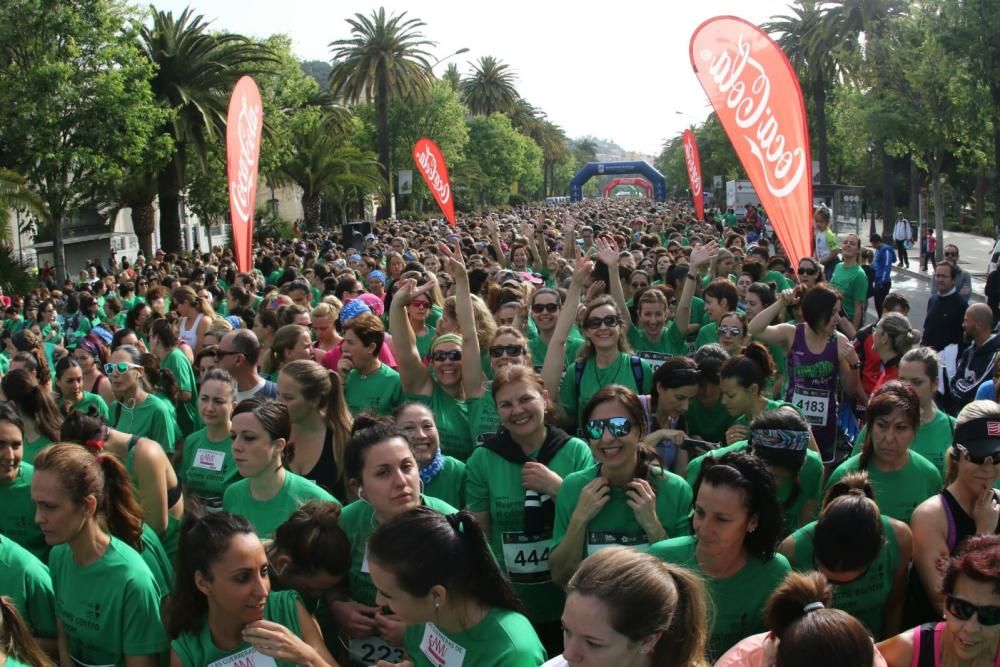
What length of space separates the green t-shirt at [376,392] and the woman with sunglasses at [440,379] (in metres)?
0.07

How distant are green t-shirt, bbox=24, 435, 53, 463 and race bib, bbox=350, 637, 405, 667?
2.71 metres

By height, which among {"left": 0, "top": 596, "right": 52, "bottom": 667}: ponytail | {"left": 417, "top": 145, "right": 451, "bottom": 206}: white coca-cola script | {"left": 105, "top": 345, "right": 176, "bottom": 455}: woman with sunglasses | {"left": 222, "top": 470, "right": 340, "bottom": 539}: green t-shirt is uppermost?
{"left": 417, "top": 145, "right": 451, "bottom": 206}: white coca-cola script

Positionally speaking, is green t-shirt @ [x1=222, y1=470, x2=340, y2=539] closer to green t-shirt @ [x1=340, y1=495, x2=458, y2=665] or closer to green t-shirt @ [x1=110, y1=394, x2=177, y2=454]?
green t-shirt @ [x1=340, y1=495, x2=458, y2=665]

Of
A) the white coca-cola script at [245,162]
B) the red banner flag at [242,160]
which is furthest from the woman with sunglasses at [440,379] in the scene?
the white coca-cola script at [245,162]

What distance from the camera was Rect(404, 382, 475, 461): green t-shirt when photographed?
5699 mm

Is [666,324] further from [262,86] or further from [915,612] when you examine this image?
[262,86]

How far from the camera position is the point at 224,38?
91.1 ft

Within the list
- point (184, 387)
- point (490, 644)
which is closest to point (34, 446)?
point (184, 387)

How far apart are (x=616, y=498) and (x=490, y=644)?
1197 mm

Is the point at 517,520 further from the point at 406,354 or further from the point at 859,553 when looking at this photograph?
the point at 406,354

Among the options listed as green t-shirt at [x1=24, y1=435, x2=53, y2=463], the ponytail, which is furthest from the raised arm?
the ponytail

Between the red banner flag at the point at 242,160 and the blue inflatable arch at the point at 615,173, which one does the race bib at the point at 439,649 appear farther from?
the blue inflatable arch at the point at 615,173

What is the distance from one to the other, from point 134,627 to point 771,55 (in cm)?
766

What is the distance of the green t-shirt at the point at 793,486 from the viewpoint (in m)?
4.27
